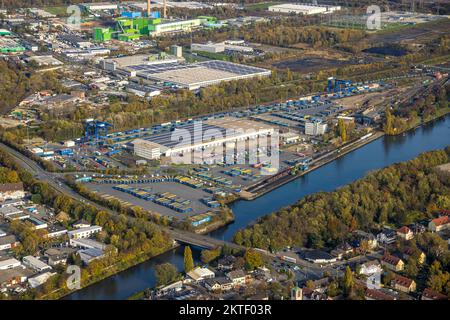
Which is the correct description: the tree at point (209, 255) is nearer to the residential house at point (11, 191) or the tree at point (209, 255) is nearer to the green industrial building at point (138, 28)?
the residential house at point (11, 191)

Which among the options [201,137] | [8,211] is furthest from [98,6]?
[8,211]

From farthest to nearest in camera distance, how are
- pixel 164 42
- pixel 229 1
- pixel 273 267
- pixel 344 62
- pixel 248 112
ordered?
1. pixel 229 1
2. pixel 164 42
3. pixel 344 62
4. pixel 248 112
5. pixel 273 267

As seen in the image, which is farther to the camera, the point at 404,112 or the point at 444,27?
the point at 444,27

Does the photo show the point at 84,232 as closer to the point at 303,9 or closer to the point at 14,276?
the point at 14,276

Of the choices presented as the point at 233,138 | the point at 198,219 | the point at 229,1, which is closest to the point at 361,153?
the point at 233,138

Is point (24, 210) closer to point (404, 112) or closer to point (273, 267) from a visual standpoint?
point (273, 267)

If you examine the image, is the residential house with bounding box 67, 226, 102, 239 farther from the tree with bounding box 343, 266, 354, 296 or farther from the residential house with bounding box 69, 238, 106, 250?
the tree with bounding box 343, 266, 354, 296

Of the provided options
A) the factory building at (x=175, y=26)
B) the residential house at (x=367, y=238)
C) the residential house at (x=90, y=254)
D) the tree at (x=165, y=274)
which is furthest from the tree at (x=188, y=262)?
the factory building at (x=175, y=26)
